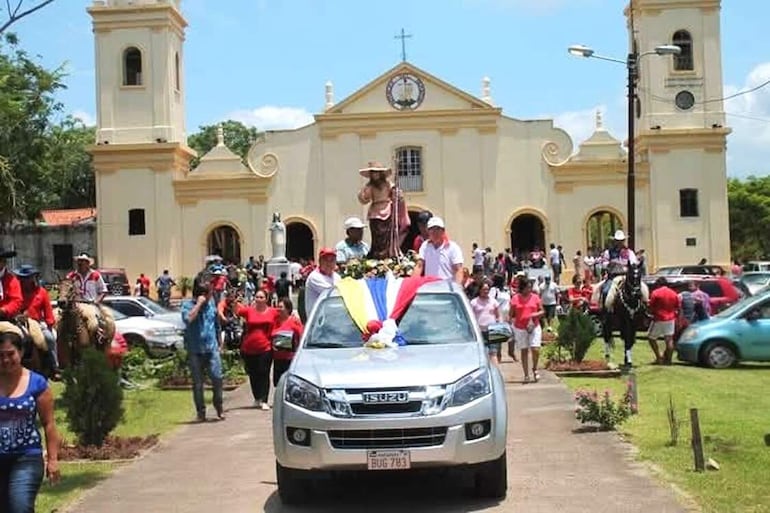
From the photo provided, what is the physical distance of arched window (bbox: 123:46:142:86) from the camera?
49.0 metres

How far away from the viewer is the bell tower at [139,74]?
159 ft

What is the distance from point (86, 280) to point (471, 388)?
25.1ft

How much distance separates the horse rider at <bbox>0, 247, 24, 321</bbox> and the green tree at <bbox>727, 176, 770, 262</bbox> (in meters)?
70.4

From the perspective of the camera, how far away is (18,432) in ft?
22.1

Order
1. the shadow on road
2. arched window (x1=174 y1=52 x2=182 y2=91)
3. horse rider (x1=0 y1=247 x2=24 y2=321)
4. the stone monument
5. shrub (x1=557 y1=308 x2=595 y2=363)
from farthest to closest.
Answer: arched window (x1=174 y1=52 x2=182 y2=91), the stone monument, shrub (x1=557 y1=308 x2=595 y2=363), horse rider (x1=0 y1=247 x2=24 y2=321), the shadow on road

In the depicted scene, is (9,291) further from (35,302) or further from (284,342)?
(284,342)

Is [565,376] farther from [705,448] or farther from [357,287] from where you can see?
[357,287]

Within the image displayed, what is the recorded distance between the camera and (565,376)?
1900 centimetres

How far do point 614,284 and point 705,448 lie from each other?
8813mm

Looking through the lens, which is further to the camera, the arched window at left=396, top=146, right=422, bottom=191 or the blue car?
the arched window at left=396, top=146, right=422, bottom=191

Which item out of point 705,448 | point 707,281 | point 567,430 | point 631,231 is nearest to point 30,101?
A: point 631,231

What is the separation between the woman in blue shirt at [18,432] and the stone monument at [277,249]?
3505 centimetres

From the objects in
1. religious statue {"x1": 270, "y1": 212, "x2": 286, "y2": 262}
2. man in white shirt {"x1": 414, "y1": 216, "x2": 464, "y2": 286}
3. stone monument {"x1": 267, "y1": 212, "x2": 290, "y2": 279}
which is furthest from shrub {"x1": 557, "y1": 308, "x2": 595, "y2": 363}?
religious statue {"x1": 270, "y1": 212, "x2": 286, "y2": 262}

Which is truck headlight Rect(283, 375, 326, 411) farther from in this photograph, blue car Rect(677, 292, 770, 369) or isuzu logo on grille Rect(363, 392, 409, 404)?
blue car Rect(677, 292, 770, 369)
